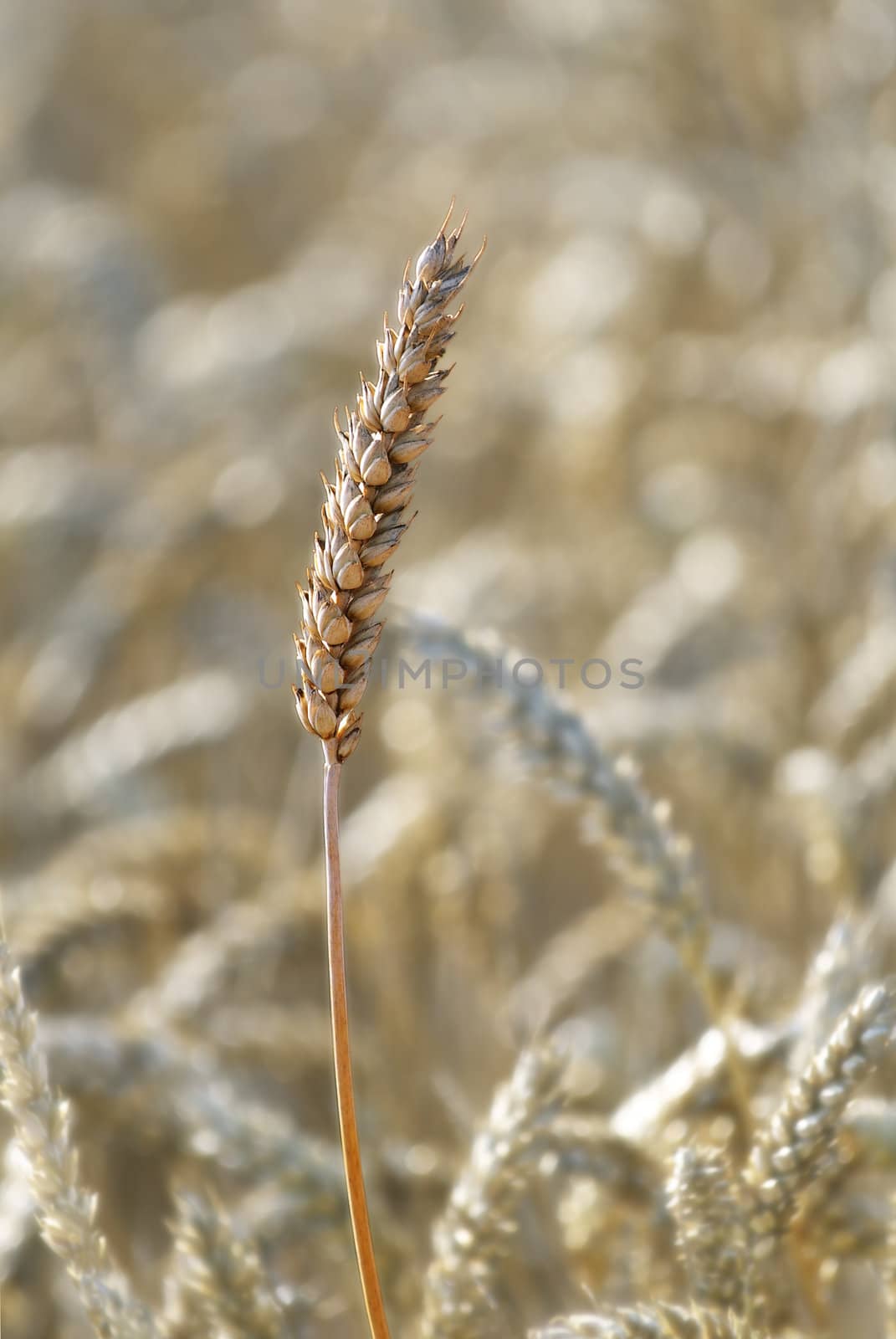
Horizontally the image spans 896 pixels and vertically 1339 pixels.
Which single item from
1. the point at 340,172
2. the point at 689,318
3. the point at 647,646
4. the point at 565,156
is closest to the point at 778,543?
the point at 647,646

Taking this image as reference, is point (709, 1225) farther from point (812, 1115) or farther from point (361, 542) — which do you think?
point (361, 542)

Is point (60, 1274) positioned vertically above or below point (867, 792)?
below

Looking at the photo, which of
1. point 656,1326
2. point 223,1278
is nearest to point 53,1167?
point 223,1278

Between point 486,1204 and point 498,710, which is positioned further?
point 498,710

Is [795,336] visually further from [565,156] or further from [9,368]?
[9,368]

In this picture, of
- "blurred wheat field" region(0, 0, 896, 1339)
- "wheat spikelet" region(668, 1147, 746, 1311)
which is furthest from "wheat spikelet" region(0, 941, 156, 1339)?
"wheat spikelet" region(668, 1147, 746, 1311)

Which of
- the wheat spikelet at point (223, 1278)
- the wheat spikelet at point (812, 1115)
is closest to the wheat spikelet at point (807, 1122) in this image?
the wheat spikelet at point (812, 1115)
